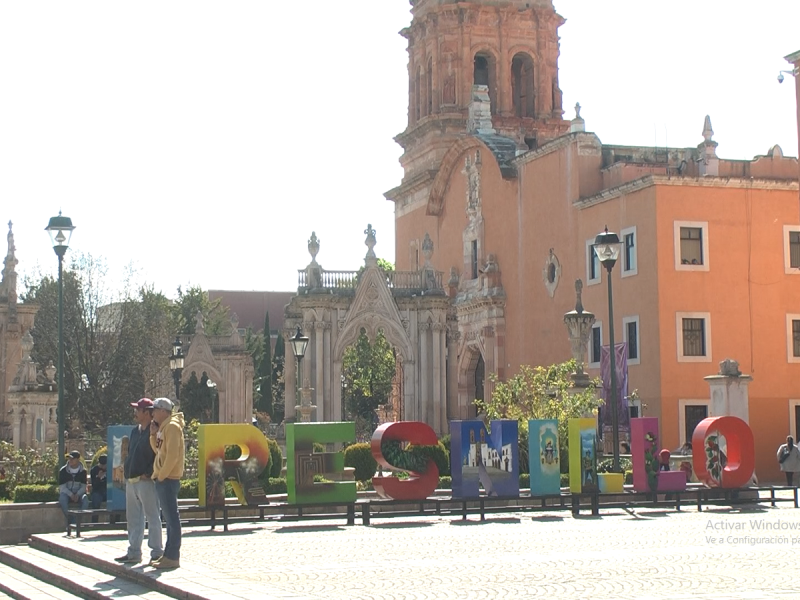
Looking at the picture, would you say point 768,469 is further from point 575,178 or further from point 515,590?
point 515,590

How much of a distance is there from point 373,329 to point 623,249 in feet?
39.1

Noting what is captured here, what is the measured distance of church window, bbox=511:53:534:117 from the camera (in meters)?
64.9

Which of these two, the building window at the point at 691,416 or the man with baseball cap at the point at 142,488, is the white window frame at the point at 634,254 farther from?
the man with baseball cap at the point at 142,488

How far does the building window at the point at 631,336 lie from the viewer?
40.2m

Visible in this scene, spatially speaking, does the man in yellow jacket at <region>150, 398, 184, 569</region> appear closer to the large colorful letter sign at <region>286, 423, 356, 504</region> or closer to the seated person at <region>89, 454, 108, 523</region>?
the large colorful letter sign at <region>286, 423, 356, 504</region>

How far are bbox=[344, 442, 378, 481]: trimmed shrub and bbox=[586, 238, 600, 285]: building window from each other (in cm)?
1198

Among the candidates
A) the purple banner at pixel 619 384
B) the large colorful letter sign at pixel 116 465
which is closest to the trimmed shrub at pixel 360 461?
the purple banner at pixel 619 384

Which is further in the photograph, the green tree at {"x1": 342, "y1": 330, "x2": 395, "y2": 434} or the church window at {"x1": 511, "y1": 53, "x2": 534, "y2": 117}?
the green tree at {"x1": 342, "y1": 330, "x2": 395, "y2": 434}

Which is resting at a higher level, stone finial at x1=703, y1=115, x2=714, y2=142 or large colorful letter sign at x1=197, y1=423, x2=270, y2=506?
stone finial at x1=703, y1=115, x2=714, y2=142

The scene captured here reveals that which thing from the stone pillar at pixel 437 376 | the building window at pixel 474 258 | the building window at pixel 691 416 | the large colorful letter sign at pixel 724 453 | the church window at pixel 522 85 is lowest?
the large colorful letter sign at pixel 724 453

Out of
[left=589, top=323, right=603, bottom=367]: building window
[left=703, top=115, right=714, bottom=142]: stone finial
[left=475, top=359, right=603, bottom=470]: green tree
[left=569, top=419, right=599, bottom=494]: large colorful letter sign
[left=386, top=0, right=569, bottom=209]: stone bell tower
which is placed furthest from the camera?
[left=386, top=0, right=569, bottom=209]: stone bell tower

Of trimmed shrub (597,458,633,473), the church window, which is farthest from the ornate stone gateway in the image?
the church window

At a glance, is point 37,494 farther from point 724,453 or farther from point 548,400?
point 548,400

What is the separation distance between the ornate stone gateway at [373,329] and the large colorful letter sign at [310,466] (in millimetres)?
26606
